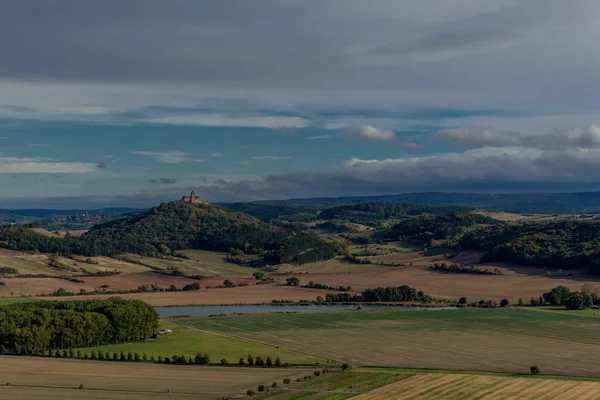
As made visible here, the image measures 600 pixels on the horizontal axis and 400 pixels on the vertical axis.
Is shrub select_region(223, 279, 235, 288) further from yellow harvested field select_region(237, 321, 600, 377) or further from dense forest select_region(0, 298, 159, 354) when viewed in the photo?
dense forest select_region(0, 298, 159, 354)

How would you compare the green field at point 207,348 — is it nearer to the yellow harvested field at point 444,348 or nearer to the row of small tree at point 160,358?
the row of small tree at point 160,358

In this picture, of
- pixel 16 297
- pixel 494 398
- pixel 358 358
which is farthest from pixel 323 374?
pixel 16 297

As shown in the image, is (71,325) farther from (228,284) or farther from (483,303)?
(228,284)

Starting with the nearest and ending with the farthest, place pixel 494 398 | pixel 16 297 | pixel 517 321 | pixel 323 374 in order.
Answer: pixel 494 398, pixel 323 374, pixel 517 321, pixel 16 297

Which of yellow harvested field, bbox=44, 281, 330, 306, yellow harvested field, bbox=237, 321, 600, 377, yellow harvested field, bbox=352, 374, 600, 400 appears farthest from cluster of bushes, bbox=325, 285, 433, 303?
yellow harvested field, bbox=352, 374, 600, 400

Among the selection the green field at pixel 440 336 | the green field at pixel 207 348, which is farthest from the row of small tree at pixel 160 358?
the green field at pixel 440 336

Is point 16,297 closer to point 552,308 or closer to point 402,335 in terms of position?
point 402,335

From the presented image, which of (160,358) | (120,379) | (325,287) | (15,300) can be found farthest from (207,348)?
(325,287)
